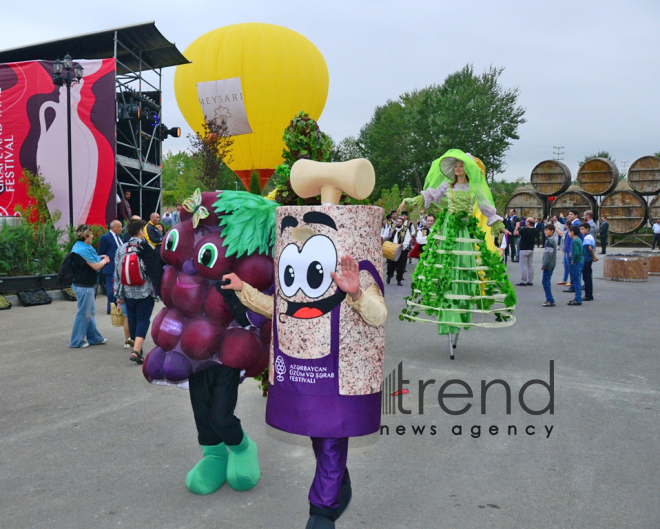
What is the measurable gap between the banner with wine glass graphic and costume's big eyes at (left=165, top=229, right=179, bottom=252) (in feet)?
53.6

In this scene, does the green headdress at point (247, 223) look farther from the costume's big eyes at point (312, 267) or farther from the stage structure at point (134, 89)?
the stage structure at point (134, 89)

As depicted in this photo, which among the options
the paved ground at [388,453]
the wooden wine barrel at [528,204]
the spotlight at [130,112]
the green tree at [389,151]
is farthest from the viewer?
the green tree at [389,151]

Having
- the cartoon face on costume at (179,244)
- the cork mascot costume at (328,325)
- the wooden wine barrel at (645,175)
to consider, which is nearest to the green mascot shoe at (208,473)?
the cork mascot costume at (328,325)

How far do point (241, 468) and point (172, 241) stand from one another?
1.57 metres

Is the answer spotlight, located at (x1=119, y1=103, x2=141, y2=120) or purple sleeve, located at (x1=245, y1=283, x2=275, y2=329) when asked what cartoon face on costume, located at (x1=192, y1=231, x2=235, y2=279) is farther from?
spotlight, located at (x1=119, y1=103, x2=141, y2=120)

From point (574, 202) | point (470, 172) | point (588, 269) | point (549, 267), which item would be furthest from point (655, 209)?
point (470, 172)

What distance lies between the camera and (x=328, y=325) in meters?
3.09

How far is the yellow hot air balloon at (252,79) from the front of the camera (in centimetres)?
2367

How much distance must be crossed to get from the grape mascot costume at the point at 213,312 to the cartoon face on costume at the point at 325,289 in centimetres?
45

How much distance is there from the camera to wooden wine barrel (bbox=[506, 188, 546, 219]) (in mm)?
33625

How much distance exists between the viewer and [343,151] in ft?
219

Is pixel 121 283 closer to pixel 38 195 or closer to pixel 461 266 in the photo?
pixel 461 266

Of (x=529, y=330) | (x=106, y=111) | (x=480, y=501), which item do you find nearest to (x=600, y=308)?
(x=529, y=330)

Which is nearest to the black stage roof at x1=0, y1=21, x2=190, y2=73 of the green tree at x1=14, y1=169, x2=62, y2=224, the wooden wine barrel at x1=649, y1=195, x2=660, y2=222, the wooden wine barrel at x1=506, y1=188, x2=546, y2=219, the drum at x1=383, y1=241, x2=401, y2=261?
the green tree at x1=14, y1=169, x2=62, y2=224
